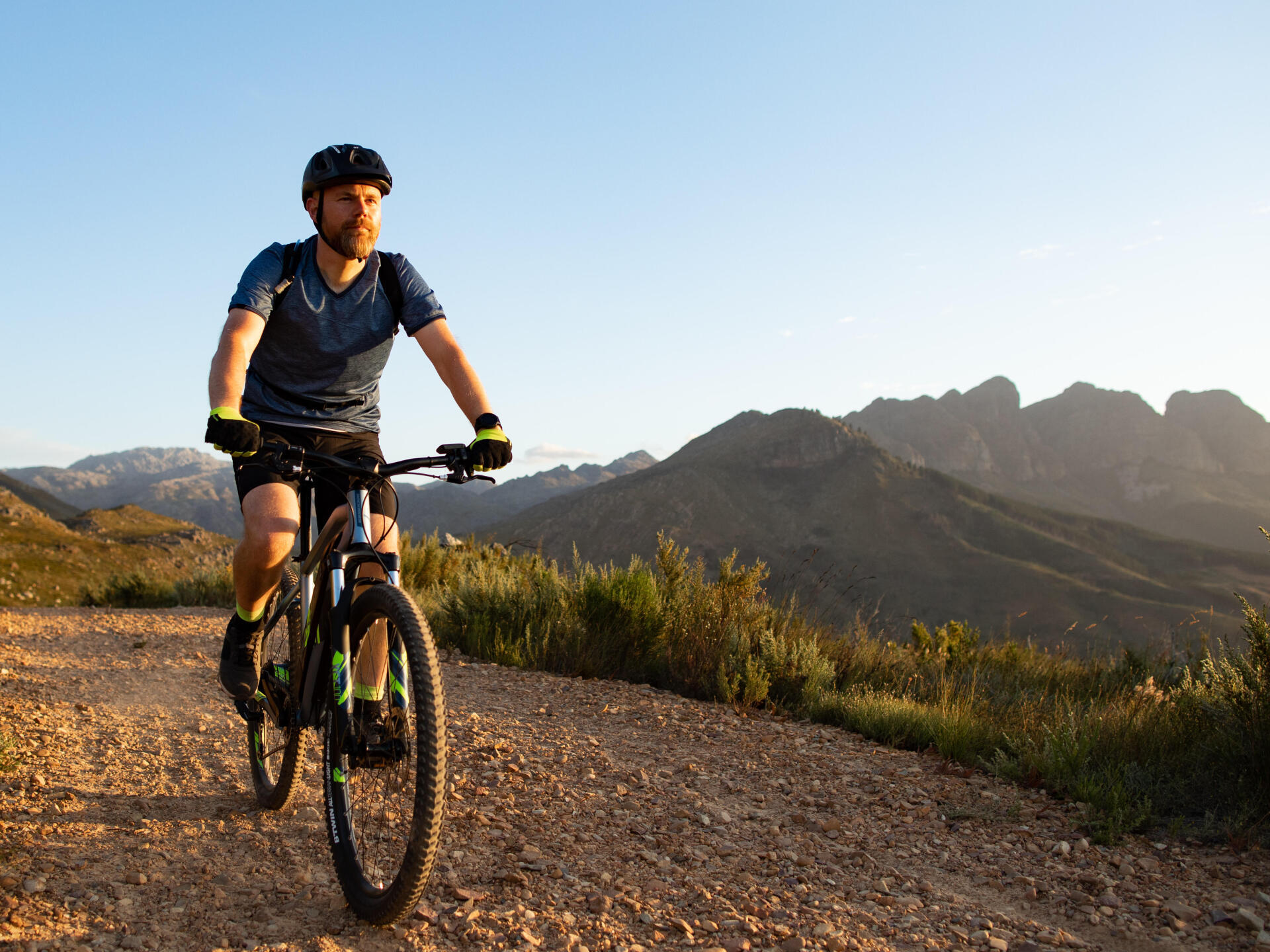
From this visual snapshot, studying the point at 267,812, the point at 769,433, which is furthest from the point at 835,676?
the point at 769,433

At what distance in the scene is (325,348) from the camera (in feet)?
9.50

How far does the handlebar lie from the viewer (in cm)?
231

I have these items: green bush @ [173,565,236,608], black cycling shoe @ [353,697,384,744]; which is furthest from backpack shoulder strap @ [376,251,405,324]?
green bush @ [173,565,236,608]

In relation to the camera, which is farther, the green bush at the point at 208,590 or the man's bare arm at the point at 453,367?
the green bush at the point at 208,590

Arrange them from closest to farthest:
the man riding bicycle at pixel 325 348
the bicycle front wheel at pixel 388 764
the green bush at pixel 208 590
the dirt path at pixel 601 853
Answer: the bicycle front wheel at pixel 388 764 < the dirt path at pixel 601 853 < the man riding bicycle at pixel 325 348 < the green bush at pixel 208 590

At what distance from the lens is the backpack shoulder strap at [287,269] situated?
2769 mm

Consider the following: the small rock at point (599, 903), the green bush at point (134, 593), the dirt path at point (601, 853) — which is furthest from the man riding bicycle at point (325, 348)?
the green bush at point (134, 593)

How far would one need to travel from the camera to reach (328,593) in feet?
8.05

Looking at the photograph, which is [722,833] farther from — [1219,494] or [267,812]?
[1219,494]

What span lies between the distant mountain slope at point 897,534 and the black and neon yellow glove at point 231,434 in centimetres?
8728

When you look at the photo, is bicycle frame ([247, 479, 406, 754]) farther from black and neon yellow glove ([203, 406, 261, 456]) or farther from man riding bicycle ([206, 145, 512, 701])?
black and neon yellow glove ([203, 406, 261, 456])

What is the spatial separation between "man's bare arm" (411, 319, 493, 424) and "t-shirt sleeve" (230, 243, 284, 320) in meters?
0.51

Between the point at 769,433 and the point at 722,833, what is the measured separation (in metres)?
152

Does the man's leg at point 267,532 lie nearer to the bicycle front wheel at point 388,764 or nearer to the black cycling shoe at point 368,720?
the bicycle front wheel at point 388,764
